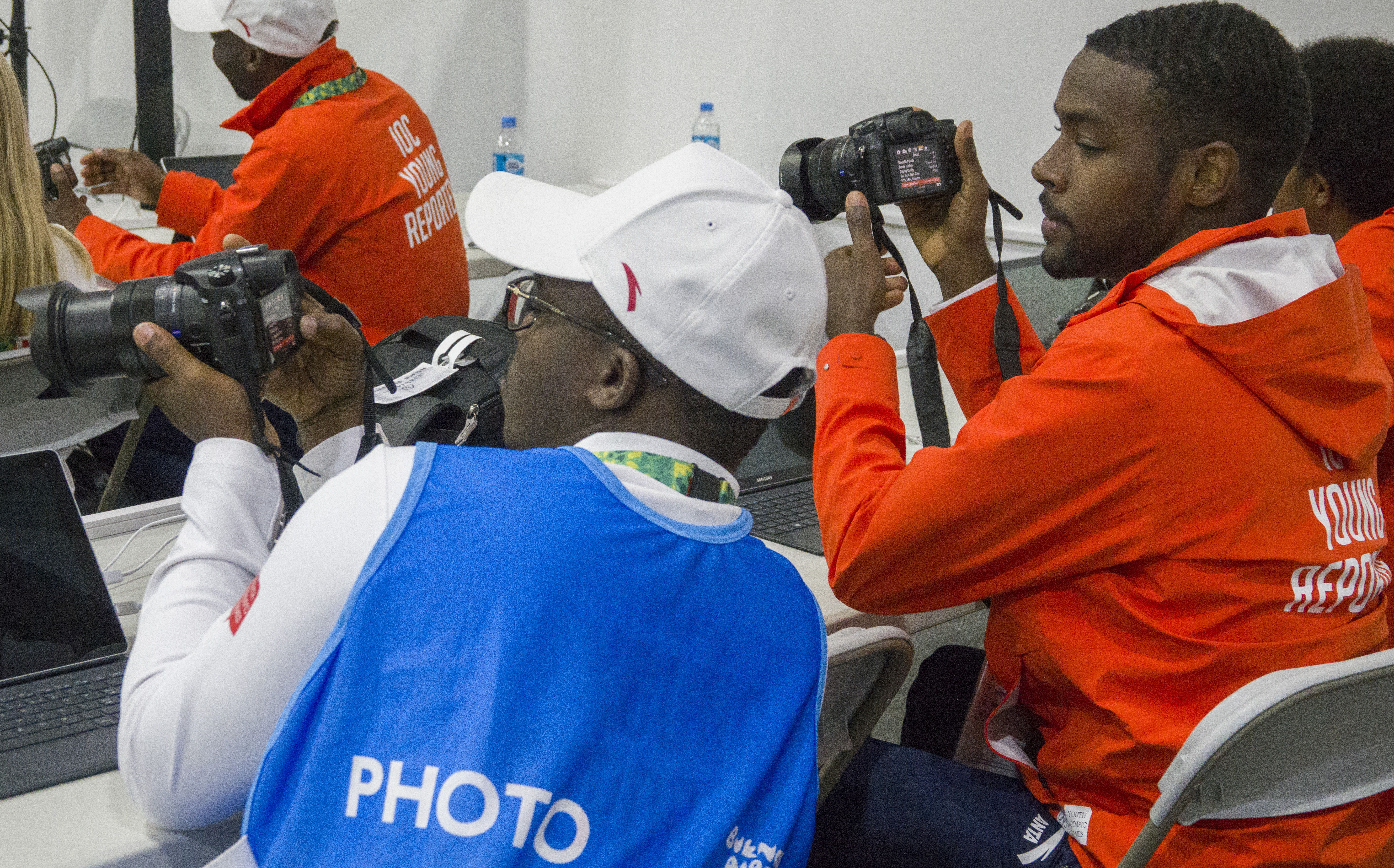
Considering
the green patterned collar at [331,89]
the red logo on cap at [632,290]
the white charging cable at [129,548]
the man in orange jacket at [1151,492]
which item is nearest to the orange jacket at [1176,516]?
the man in orange jacket at [1151,492]

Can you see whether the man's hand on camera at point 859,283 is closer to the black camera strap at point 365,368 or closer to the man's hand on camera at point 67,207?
the black camera strap at point 365,368

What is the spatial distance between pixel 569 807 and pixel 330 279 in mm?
1997

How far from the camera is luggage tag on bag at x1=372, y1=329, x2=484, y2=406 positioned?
5.42 feet

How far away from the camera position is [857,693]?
114cm

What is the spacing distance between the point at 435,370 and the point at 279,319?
0.61m

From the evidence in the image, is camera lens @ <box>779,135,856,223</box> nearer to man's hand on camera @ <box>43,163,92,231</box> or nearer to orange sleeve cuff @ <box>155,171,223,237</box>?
orange sleeve cuff @ <box>155,171,223,237</box>

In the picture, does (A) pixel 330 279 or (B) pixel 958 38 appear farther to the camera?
(B) pixel 958 38

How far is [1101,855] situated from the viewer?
3.55 feet

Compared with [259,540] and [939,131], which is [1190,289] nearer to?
[939,131]

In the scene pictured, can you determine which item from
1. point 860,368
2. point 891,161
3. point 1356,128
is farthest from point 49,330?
point 1356,128

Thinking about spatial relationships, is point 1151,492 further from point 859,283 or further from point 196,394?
point 196,394

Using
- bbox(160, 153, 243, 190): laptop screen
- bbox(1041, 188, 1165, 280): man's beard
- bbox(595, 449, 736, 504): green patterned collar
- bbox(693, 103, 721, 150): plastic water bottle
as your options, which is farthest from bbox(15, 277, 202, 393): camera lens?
bbox(693, 103, 721, 150): plastic water bottle

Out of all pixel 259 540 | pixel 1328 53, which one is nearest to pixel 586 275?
pixel 259 540

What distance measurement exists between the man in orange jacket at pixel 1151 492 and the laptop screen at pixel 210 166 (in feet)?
7.78
